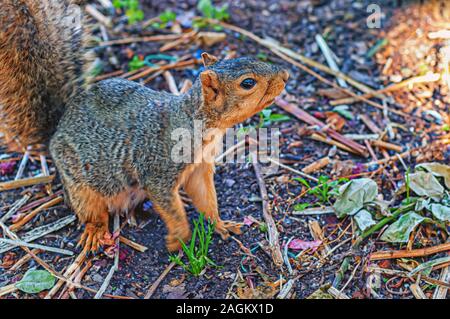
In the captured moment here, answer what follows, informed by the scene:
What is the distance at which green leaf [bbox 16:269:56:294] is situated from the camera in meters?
2.35

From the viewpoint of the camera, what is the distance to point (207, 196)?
8.55 ft

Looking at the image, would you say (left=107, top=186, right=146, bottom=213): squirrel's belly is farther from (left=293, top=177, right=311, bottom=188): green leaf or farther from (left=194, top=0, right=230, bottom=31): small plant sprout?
(left=194, top=0, right=230, bottom=31): small plant sprout

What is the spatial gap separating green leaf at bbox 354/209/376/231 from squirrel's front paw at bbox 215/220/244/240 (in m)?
0.48

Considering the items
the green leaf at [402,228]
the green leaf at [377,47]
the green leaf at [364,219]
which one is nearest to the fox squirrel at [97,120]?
the green leaf at [364,219]

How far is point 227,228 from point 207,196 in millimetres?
157

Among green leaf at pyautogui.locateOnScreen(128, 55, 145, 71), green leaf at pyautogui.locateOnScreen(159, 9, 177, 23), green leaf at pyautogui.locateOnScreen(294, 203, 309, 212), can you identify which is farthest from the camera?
green leaf at pyautogui.locateOnScreen(159, 9, 177, 23)

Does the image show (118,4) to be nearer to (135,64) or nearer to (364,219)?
(135,64)

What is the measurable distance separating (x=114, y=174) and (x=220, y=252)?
53cm

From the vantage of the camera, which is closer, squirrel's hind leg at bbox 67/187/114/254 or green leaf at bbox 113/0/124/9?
squirrel's hind leg at bbox 67/187/114/254

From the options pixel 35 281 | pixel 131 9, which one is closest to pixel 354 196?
pixel 35 281

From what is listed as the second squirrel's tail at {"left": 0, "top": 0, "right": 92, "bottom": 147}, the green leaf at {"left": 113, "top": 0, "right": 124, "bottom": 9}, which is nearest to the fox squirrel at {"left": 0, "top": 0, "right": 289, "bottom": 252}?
the second squirrel's tail at {"left": 0, "top": 0, "right": 92, "bottom": 147}

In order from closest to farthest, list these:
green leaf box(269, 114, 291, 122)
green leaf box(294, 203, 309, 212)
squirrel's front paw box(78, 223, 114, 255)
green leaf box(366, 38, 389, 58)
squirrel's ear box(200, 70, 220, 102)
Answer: squirrel's ear box(200, 70, 220, 102) → squirrel's front paw box(78, 223, 114, 255) → green leaf box(294, 203, 309, 212) → green leaf box(269, 114, 291, 122) → green leaf box(366, 38, 389, 58)
